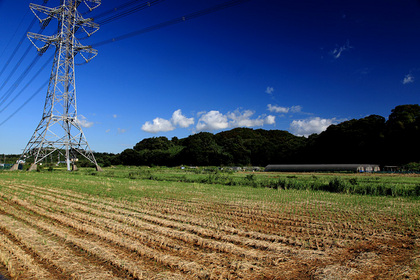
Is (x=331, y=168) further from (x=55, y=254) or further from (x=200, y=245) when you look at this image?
(x=55, y=254)

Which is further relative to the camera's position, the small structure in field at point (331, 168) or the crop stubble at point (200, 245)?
the small structure in field at point (331, 168)

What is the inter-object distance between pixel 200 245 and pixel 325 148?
212 ft

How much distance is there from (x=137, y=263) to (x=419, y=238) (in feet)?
25.7

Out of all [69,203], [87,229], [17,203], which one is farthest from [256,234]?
[17,203]

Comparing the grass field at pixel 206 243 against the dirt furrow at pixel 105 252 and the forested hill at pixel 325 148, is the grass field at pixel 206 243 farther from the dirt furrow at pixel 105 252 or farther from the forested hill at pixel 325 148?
the forested hill at pixel 325 148

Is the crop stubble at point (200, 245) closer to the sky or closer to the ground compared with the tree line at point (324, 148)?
closer to the ground

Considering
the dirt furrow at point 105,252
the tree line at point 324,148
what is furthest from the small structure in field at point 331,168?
the dirt furrow at point 105,252

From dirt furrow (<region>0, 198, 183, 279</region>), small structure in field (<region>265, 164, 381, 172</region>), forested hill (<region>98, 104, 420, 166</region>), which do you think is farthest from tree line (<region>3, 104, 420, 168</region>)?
dirt furrow (<region>0, 198, 183, 279</region>)

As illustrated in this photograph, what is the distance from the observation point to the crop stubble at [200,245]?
515cm

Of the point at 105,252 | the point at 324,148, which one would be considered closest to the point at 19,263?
the point at 105,252

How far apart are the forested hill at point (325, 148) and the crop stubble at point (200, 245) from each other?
49426mm

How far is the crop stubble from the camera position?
203 inches

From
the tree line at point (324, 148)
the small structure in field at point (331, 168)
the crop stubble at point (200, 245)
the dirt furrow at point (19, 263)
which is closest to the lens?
the dirt furrow at point (19, 263)

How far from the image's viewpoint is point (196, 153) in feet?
269
